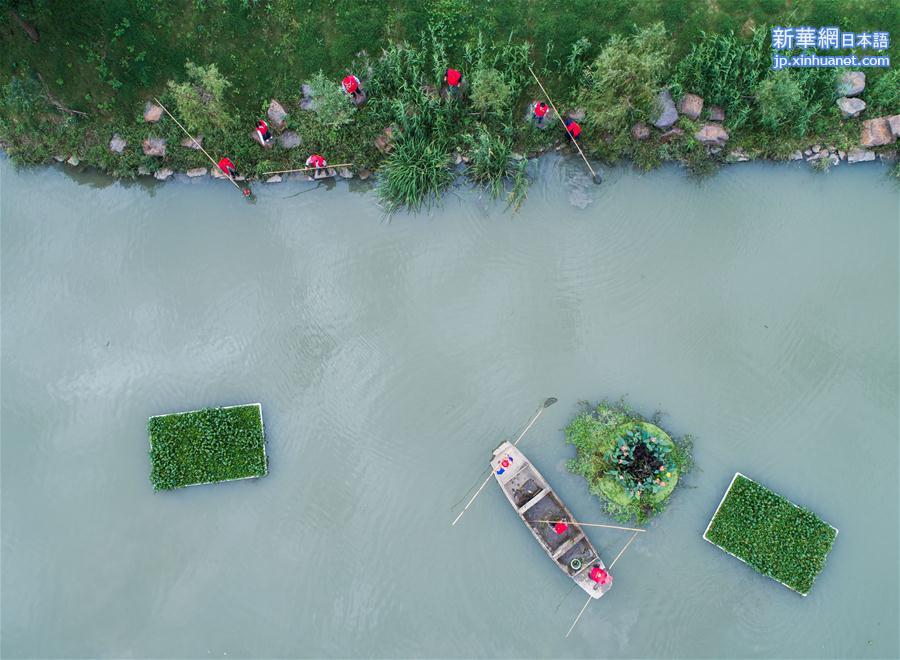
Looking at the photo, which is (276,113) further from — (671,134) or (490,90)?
(671,134)

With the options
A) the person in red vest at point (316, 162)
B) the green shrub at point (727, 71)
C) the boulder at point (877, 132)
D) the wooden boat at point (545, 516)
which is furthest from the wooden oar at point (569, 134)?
the wooden boat at point (545, 516)

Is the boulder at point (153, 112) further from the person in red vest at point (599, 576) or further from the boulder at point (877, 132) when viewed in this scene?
the boulder at point (877, 132)

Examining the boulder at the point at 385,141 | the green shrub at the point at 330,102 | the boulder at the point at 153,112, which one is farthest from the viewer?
the boulder at the point at 153,112

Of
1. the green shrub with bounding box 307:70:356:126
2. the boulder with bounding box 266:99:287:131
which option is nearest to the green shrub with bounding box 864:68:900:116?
the green shrub with bounding box 307:70:356:126

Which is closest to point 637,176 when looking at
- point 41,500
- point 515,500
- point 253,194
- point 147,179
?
point 515,500

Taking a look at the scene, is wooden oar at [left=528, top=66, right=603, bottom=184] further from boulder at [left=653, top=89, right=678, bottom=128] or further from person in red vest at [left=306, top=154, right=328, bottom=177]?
person in red vest at [left=306, top=154, right=328, bottom=177]

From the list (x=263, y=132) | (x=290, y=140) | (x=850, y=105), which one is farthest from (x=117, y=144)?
(x=850, y=105)

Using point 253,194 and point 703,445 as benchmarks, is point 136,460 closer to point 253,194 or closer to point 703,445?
point 253,194
